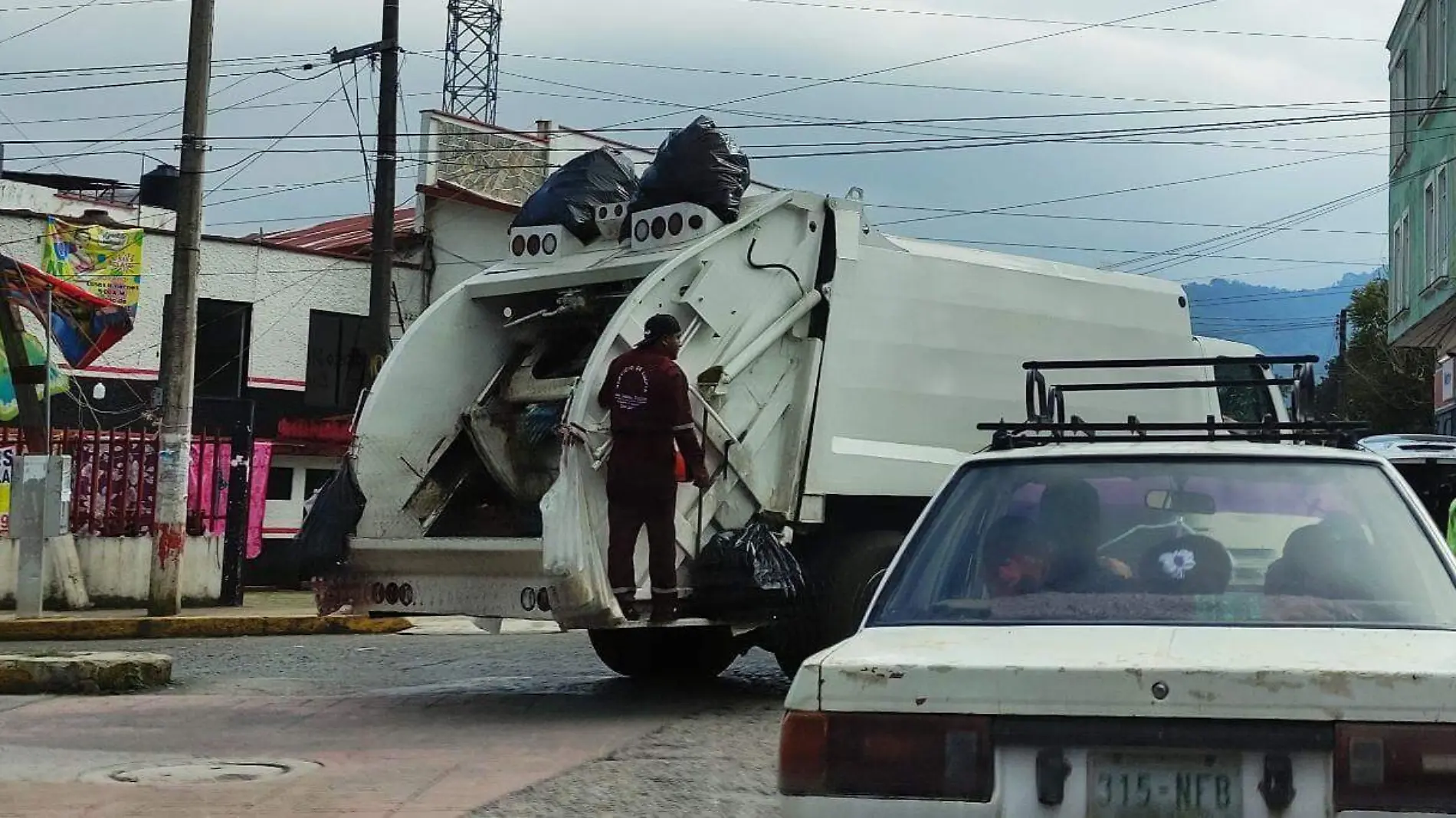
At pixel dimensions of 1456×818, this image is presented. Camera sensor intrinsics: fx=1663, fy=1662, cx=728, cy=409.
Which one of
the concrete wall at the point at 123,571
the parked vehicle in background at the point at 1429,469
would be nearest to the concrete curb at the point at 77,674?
the concrete wall at the point at 123,571

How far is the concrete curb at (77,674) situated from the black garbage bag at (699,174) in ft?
12.9

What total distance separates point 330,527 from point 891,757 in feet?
20.7

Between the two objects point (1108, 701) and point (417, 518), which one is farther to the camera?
point (417, 518)

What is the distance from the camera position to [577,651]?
38.6ft

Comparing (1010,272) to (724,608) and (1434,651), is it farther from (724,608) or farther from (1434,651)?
(1434,651)

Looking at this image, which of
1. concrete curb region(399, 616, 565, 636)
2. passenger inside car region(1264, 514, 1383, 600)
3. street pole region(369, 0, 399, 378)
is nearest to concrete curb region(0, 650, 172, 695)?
concrete curb region(399, 616, 565, 636)

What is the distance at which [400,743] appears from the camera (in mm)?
7703

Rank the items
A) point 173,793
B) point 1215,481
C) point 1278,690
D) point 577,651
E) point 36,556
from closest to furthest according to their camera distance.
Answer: point 1278,690
point 1215,481
point 173,793
point 577,651
point 36,556

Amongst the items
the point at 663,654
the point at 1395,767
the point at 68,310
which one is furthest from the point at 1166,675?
the point at 68,310

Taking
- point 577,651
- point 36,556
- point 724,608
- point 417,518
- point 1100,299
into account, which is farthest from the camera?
point 36,556

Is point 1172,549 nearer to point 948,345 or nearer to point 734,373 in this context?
point 734,373

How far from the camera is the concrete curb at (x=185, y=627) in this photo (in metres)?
13.5

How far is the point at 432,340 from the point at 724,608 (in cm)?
248

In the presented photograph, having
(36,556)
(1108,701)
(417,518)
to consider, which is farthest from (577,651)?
(1108,701)
